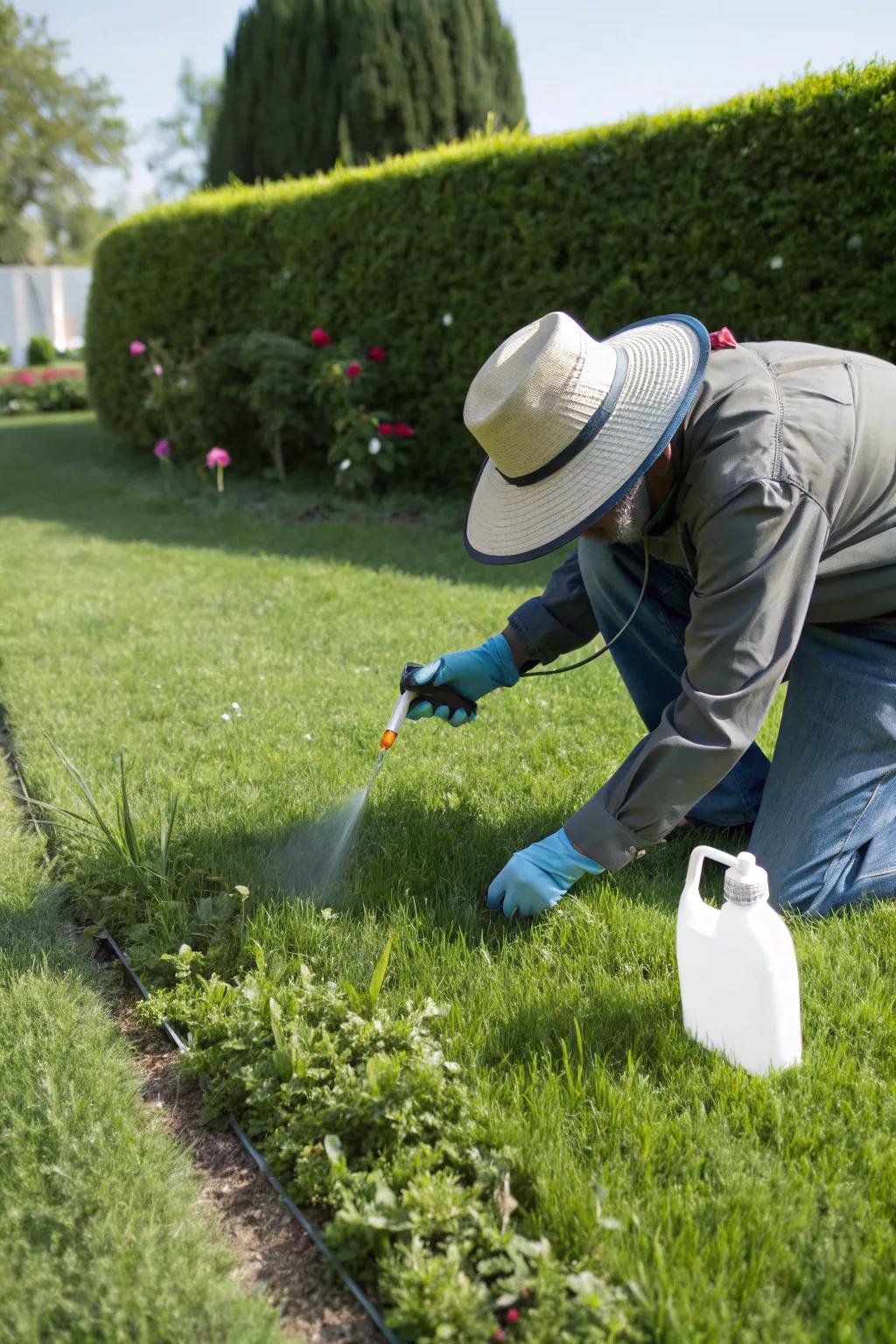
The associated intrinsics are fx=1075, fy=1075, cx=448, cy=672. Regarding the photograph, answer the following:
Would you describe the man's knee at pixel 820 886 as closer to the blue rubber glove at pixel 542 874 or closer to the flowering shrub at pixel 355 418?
the blue rubber glove at pixel 542 874

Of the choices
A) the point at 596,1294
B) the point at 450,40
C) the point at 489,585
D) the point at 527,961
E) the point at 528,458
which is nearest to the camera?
the point at 596,1294

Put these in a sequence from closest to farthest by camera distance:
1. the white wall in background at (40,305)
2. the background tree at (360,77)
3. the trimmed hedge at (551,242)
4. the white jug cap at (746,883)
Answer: the white jug cap at (746,883), the trimmed hedge at (551,242), the background tree at (360,77), the white wall in background at (40,305)

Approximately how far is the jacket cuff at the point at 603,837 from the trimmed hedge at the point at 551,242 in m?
4.37

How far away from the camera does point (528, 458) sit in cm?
224

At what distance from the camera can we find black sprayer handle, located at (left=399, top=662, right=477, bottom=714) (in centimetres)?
296

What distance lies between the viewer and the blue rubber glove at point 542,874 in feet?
7.79

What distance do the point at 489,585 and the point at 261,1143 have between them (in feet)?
13.2

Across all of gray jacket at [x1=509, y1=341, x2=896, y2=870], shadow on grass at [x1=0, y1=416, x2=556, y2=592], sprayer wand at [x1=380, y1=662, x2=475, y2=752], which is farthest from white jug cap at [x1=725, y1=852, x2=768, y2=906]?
shadow on grass at [x1=0, y1=416, x2=556, y2=592]

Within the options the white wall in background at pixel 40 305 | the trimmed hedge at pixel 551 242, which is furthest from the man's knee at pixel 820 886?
the white wall in background at pixel 40 305

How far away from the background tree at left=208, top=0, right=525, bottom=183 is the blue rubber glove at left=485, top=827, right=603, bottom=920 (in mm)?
13775

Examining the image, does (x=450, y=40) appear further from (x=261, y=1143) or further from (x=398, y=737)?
(x=261, y=1143)

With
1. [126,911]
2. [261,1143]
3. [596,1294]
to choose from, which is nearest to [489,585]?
[126,911]

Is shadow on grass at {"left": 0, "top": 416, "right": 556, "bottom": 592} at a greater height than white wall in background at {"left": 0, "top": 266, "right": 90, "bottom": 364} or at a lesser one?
lesser

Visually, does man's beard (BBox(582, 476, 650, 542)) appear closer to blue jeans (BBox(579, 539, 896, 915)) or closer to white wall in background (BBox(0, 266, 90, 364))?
blue jeans (BBox(579, 539, 896, 915))
